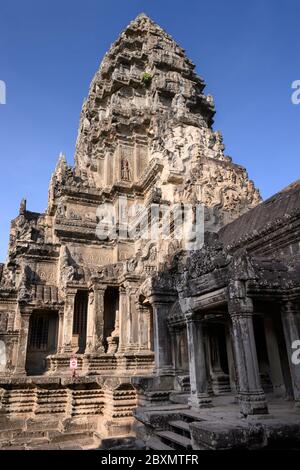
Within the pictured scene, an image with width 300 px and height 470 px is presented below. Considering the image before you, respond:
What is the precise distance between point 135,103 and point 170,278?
68.2 feet

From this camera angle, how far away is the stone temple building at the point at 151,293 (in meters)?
6.70

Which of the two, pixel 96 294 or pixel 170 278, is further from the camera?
pixel 96 294

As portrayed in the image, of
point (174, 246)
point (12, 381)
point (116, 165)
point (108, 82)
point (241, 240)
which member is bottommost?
point (12, 381)

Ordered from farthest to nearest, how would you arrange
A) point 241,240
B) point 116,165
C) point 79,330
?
point 116,165 → point 79,330 → point 241,240

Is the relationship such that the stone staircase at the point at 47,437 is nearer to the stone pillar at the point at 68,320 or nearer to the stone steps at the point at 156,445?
the stone steps at the point at 156,445

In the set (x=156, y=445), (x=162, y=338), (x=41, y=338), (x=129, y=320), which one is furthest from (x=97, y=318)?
(x=156, y=445)

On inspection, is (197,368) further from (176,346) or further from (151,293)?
(151,293)

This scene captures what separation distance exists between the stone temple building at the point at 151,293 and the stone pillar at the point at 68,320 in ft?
0.22

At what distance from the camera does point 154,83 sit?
86.3 feet

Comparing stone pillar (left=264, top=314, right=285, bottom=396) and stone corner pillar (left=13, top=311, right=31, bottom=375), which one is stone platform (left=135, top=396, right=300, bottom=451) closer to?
stone pillar (left=264, top=314, right=285, bottom=396)

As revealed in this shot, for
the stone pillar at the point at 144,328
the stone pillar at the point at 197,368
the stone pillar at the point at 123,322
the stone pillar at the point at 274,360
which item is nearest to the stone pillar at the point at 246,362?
the stone pillar at the point at 197,368

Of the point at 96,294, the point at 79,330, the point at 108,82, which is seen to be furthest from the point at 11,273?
the point at 108,82

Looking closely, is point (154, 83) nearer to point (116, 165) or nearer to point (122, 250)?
point (116, 165)

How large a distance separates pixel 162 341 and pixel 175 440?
357 cm
